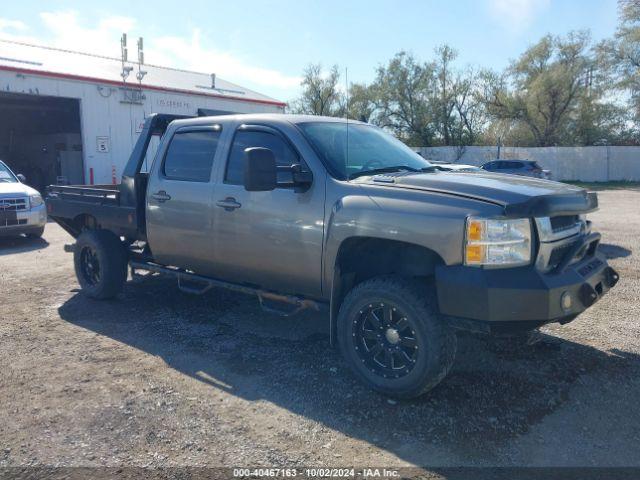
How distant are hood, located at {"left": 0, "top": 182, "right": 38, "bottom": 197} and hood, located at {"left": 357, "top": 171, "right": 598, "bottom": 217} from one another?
8635mm

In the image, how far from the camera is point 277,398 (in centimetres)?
393

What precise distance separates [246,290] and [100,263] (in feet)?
7.40

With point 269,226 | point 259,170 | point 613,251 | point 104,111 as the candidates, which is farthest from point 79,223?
point 104,111

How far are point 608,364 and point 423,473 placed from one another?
2.23m

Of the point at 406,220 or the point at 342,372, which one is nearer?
the point at 406,220

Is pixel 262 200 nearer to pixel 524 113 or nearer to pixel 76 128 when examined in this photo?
pixel 76 128

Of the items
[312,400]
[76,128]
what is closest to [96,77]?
[76,128]

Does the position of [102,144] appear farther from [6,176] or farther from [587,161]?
[587,161]

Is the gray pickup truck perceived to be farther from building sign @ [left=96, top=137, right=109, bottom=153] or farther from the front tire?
building sign @ [left=96, top=137, right=109, bottom=153]

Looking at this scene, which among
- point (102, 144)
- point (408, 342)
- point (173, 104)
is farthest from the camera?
point (173, 104)

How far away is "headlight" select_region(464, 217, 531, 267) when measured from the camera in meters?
3.43

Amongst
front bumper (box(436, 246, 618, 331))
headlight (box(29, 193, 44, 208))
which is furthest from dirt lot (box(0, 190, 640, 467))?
headlight (box(29, 193, 44, 208))

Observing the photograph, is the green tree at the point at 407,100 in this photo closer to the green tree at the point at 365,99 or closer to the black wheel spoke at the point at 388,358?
the green tree at the point at 365,99

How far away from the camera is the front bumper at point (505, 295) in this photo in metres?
3.36
